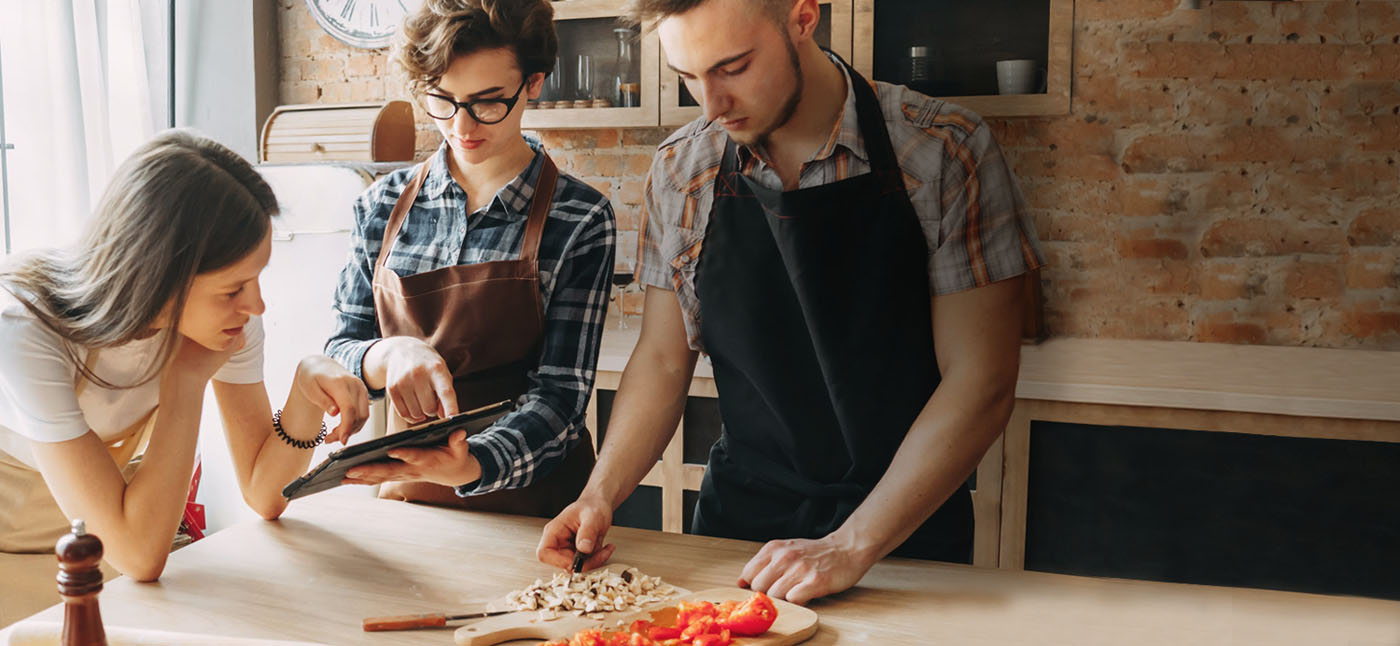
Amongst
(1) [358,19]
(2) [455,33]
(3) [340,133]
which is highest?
(1) [358,19]

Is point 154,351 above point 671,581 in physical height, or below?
above

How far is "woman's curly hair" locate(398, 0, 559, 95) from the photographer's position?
1.61m

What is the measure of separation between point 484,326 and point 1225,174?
2.15m

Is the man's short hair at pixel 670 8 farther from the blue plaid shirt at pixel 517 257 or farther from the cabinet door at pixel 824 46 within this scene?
the cabinet door at pixel 824 46

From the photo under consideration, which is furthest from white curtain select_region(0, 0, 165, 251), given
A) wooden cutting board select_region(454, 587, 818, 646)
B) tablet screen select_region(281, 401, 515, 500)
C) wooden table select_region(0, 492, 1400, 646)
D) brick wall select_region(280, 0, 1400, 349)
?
brick wall select_region(280, 0, 1400, 349)

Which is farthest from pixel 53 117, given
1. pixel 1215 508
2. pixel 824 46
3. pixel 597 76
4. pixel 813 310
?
pixel 1215 508

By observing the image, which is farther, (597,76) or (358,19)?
(358,19)

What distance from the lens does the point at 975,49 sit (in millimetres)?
2949

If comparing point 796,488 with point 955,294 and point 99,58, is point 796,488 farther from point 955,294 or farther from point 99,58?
point 99,58

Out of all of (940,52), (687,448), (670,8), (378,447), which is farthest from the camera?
(940,52)

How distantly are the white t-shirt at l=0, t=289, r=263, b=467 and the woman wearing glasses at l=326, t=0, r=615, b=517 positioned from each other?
0.18m

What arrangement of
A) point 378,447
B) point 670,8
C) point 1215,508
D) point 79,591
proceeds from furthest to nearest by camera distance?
point 1215,508 < point 670,8 < point 378,447 < point 79,591

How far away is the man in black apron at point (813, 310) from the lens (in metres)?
1.39

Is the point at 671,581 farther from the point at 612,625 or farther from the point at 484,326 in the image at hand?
the point at 484,326
